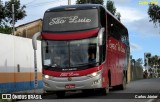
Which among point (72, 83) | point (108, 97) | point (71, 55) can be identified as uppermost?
point (71, 55)

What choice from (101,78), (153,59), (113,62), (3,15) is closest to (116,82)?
(113,62)

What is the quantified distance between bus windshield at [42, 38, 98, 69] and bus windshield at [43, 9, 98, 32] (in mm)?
685

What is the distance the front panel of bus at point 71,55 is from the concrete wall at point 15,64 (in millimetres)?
3893

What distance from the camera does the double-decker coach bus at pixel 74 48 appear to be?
793 inches

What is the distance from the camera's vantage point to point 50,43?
67.4 ft

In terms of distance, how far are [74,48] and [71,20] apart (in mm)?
1357

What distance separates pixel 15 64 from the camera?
2600 cm

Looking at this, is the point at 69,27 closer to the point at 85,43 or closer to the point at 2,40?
the point at 85,43

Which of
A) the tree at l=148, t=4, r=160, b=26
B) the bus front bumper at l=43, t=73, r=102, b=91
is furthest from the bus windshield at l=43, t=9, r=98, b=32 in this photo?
the tree at l=148, t=4, r=160, b=26

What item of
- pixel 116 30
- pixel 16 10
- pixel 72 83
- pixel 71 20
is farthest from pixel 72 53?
pixel 16 10

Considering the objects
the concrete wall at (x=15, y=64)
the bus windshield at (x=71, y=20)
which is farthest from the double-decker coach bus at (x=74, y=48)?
the concrete wall at (x=15, y=64)

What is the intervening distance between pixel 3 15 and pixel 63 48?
4011 centimetres

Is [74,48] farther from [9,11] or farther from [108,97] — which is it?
[9,11]

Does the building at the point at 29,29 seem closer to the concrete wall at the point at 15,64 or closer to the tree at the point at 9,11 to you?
the tree at the point at 9,11
